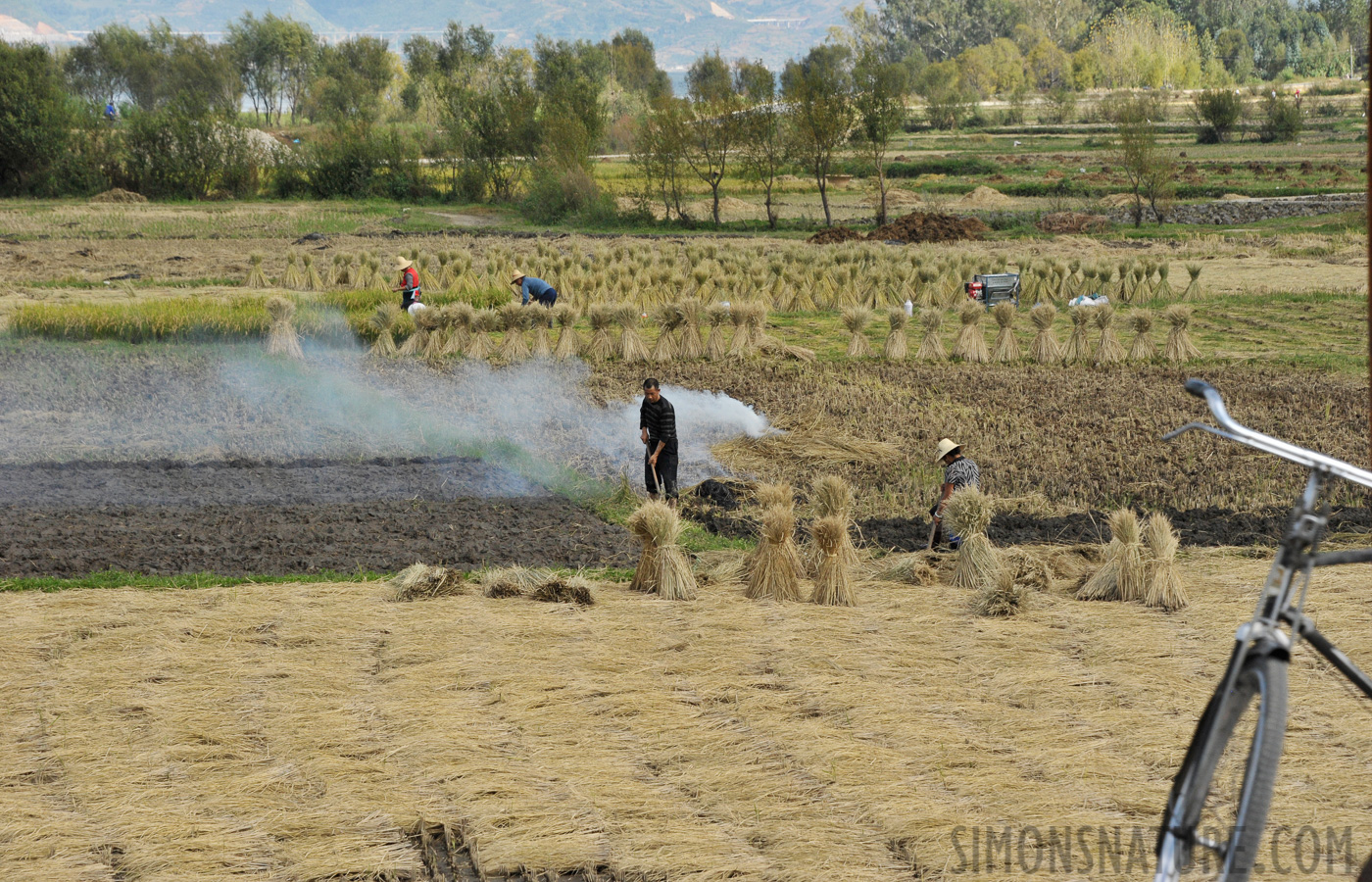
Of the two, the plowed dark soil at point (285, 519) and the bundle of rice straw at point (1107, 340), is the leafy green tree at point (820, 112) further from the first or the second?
the plowed dark soil at point (285, 519)

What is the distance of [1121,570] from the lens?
784 cm

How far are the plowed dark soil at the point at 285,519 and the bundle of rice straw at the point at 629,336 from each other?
5.74m

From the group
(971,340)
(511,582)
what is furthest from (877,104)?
(511,582)

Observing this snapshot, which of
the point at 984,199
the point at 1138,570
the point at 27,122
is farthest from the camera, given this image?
the point at 984,199

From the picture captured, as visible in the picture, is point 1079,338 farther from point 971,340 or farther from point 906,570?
point 906,570

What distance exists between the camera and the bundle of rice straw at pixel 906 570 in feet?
27.7

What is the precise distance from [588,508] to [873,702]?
5234 mm

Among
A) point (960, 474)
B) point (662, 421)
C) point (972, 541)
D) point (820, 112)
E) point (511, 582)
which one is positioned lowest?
point (511, 582)

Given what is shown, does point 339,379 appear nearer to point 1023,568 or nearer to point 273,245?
point 1023,568

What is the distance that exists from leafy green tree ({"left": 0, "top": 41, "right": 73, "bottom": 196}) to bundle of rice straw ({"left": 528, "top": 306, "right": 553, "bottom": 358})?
125 feet

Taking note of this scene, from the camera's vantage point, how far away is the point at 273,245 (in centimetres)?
3416

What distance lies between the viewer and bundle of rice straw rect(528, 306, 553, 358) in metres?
17.8

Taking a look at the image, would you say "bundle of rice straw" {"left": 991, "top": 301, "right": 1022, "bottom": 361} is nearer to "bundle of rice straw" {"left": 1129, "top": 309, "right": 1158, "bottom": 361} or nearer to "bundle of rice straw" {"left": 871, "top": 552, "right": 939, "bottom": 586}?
"bundle of rice straw" {"left": 1129, "top": 309, "right": 1158, "bottom": 361}

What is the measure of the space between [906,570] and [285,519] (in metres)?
5.20
